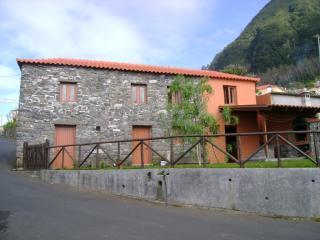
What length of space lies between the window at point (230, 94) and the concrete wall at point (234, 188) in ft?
38.0

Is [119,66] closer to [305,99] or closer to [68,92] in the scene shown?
[68,92]

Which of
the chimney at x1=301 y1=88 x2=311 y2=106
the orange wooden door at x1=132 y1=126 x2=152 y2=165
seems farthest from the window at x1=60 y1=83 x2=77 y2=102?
the chimney at x1=301 y1=88 x2=311 y2=106

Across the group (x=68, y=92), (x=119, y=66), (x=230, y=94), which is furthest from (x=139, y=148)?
(x=230, y=94)

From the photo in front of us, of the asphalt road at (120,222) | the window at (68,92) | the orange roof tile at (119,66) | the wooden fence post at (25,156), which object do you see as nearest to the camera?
the asphalt road at (120,222)

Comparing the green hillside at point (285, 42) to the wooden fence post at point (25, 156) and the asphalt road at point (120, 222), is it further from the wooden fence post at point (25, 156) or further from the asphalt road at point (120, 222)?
the asphalt road at point (120, 222)

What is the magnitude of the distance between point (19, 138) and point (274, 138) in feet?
39.9

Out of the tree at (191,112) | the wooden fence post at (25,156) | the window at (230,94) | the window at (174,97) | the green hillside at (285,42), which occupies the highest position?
the green hillside at (285,42)

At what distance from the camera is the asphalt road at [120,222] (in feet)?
20.5

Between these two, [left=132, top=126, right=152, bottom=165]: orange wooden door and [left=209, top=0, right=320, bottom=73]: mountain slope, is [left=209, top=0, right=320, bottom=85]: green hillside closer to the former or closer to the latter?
[left=209, top=0, right=320, bottom=73]: mountain slope

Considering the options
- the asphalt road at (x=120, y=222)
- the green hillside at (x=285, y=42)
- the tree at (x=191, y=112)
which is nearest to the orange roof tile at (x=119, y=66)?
the tree at (x=191, y=112)

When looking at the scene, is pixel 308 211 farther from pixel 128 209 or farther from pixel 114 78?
pixel 114 78

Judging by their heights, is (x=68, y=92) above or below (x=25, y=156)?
above

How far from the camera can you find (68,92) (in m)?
17.9

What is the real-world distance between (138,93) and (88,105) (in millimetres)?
2763
